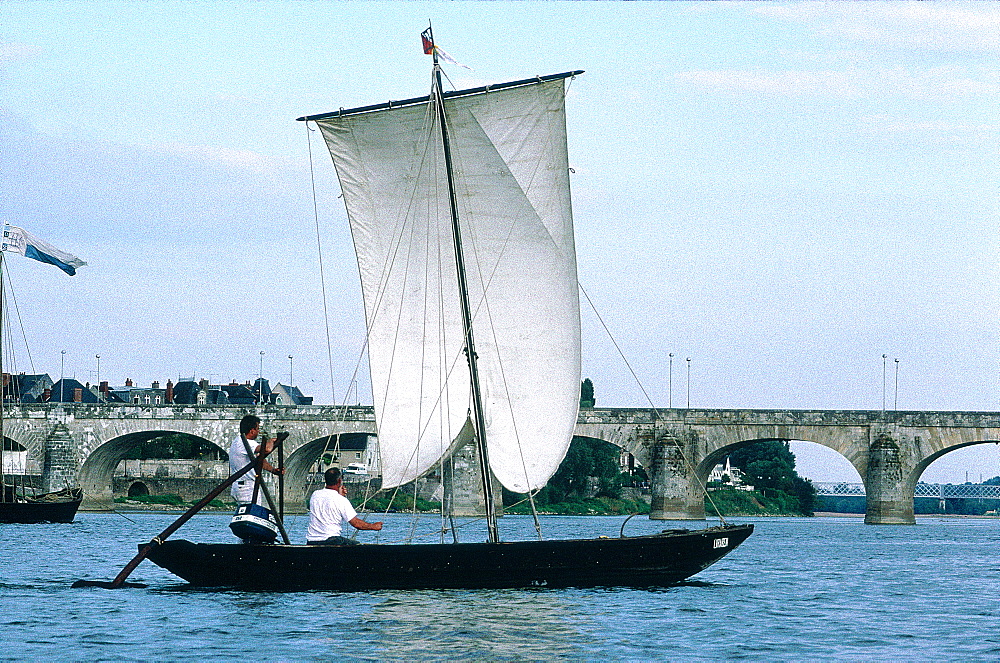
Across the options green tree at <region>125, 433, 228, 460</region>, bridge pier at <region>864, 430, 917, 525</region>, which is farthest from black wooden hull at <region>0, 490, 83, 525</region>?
green tree at <region>125, 433, 228, 460</region>

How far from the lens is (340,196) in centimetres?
3278

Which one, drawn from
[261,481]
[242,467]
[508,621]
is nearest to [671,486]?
[242,467]

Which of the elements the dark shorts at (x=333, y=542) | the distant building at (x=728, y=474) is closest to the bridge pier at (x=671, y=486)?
the dark shorts at (x=333, y=542)

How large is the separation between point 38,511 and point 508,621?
160ft

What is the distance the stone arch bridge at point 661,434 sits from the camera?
83.2 metres

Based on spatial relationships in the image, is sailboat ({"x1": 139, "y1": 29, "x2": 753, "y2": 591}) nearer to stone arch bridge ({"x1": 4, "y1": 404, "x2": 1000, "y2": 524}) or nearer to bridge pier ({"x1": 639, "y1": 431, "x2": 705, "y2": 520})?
stone arch bridge ({"x1": 4, "y1": 404, "x2": 1000, "y2": 524})

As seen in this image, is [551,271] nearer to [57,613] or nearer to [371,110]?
[371,110]

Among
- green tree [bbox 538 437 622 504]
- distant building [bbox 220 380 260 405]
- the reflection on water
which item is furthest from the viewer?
distant building [bbox 220 380 260 405]

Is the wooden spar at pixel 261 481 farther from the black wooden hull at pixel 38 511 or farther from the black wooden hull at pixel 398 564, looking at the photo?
the black wooden hull at pixel 38 511

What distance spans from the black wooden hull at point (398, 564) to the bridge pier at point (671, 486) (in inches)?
2199

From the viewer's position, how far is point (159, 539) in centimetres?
2764

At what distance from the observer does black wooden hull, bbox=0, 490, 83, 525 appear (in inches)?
2613

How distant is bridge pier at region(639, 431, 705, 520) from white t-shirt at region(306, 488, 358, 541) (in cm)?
5735

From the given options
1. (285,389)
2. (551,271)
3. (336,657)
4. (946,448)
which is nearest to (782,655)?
(336,657)
